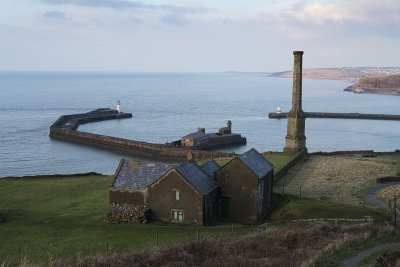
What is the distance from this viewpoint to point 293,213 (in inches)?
1168

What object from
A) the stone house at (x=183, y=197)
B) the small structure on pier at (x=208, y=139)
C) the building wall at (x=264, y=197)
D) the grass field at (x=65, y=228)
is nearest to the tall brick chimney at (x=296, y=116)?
the building wall at (x=264, y=197)

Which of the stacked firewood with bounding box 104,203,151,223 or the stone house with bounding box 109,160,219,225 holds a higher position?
the stone house with bounding box 109,160,219,225

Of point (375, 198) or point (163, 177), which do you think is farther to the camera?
point (375, 198)

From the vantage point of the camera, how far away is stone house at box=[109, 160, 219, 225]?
1124 inches

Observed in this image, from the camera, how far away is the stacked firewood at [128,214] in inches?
1155

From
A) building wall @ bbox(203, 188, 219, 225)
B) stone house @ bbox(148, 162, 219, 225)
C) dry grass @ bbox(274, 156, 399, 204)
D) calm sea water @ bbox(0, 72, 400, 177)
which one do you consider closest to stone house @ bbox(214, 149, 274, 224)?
building wall @ bbox(203, 188, 219, 225)

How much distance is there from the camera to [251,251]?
19.6 m

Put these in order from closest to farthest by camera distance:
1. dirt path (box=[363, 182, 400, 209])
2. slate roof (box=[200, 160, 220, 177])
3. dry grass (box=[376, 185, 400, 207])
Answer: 1. slate roof (box=[200, 160, 220, 177])
2. dirt path (box=[363, 182, 400, 209])
3. dry grass (box=[376, 185, 400, 207])

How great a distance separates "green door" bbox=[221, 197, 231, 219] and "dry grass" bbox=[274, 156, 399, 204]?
948cm

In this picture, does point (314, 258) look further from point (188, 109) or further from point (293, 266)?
point (188, 109)

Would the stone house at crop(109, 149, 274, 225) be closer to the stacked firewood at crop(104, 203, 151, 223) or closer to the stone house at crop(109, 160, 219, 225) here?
the stone house at crop(109, 160, 219, 225)

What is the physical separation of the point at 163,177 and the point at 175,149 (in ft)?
167

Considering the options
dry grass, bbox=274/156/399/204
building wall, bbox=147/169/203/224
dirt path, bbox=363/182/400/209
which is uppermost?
building wall, bbox=147/169/203/224

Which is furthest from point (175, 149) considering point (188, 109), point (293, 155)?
point (188, 109)
